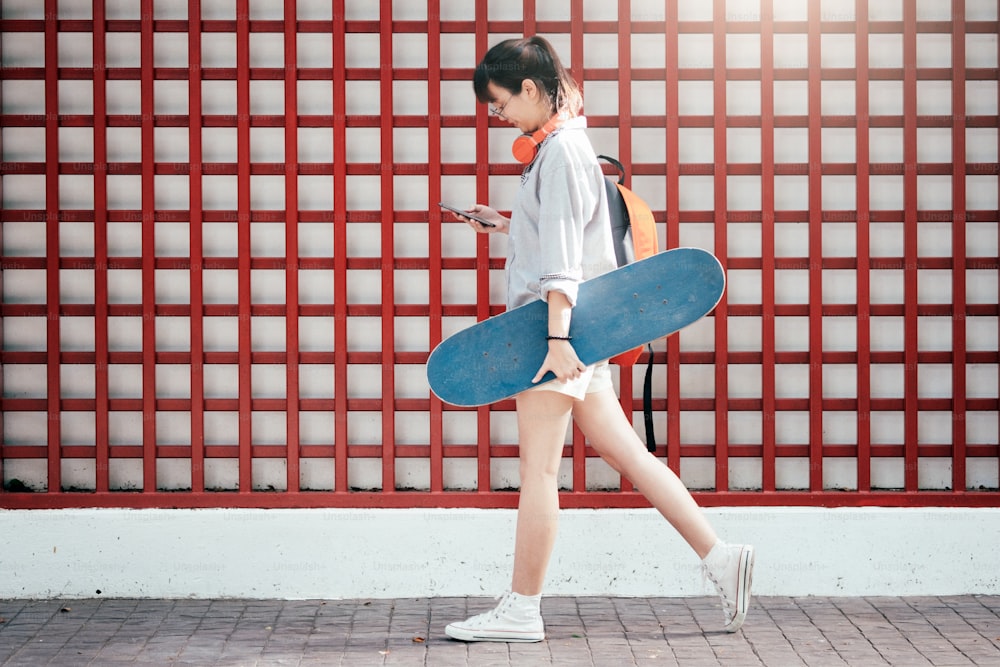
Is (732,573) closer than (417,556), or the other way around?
(732,573)

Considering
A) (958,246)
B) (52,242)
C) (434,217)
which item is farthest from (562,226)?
Result: (52,242)

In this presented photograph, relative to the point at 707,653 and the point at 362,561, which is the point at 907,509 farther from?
the point at 362,561

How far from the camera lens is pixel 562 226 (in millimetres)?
3846

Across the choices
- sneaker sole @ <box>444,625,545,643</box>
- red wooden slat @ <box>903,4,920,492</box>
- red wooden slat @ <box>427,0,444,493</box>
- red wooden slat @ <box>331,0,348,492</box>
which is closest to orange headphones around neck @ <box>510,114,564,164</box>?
red wooden slat @ <box>427,0,444,493</box>

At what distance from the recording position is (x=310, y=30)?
4.99 metres

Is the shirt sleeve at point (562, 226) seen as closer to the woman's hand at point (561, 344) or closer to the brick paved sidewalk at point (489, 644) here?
the woman's hand at point (561, 344)

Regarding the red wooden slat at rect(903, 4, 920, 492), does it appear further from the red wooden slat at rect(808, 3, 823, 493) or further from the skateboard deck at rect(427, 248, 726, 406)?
the skateboard deck at rect(427, 248, 726, 406)

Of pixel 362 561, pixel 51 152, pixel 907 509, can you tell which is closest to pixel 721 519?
pixel 907 509

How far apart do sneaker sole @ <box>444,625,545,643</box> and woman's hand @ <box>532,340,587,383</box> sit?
980 millimetres

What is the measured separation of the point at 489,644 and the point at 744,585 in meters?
0.94

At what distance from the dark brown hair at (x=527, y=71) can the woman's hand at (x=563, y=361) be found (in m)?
0.84

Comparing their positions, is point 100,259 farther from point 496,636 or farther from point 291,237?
point 496,636

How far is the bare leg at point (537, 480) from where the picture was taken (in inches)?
161

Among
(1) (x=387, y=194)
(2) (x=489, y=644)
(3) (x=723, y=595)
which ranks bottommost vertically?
(2) (x=489, y=644)
